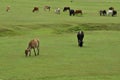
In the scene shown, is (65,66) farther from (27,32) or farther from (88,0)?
(88,0)

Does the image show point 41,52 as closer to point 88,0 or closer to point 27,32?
point 27,32

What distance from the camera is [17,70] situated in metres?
23.0

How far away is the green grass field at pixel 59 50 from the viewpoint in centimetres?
2248

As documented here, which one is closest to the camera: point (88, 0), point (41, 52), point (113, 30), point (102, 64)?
point (102, 64)

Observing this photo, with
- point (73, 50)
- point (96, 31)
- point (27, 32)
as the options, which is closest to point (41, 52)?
point (73, 50)

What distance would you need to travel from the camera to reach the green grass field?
2248cm

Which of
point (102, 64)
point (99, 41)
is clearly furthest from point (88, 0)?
point (102, 64)

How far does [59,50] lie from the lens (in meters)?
30.2

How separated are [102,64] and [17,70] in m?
4.94

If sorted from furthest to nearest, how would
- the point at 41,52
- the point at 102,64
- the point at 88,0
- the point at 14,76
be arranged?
the point at 88,0 → the point at 41,52 → the point at 102,64 → the point at 14,76

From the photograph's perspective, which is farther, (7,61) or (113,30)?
(113,30)

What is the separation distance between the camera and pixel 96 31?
4266 cm

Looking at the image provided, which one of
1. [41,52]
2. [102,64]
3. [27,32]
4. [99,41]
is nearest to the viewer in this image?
[102,64]

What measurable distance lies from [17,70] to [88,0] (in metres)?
63.0
